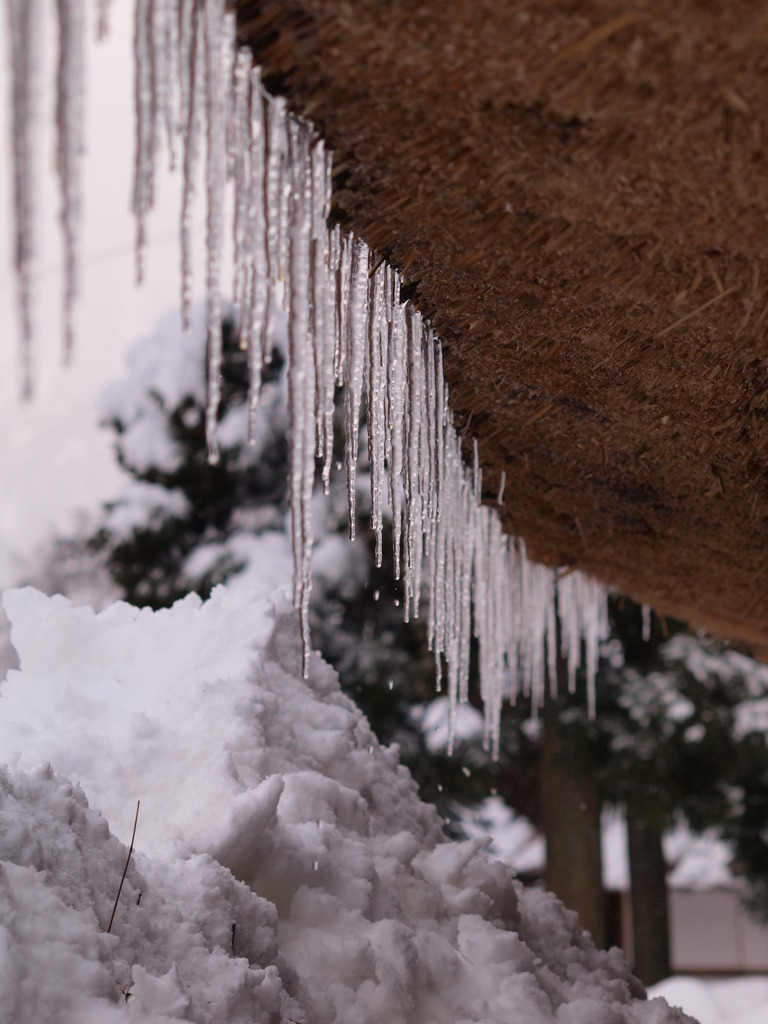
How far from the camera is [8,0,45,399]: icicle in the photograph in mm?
835

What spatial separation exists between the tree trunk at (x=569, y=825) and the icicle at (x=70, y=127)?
531 cm

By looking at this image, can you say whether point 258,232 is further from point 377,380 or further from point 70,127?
point 377,380

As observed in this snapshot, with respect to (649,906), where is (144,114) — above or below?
below

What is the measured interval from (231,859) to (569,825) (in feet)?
14.6

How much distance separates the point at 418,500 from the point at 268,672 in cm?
67

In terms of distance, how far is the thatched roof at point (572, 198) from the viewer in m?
0.99

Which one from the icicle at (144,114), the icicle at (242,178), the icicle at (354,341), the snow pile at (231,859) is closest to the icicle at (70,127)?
the icicle at (144,114)

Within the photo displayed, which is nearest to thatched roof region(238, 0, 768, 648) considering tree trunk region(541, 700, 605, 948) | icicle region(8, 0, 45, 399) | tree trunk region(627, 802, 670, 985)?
icicle region(8, 0, 45, 399)

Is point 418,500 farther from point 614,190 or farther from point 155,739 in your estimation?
point 614,190

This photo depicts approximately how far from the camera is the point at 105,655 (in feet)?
8.05

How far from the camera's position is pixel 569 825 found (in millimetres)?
5805

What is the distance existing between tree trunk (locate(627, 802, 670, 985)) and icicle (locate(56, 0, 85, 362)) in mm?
6112

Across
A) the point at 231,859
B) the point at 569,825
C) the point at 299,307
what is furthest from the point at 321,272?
the point at 569,825

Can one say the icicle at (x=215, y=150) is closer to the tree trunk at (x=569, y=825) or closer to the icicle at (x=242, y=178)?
the icicle at (x=242, y=178)
